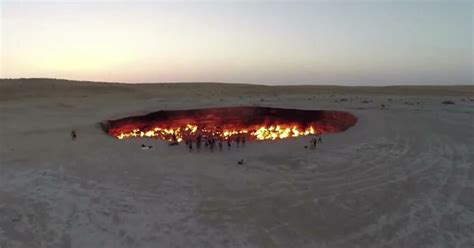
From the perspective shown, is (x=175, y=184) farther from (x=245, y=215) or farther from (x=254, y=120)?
(x=254, y=120)

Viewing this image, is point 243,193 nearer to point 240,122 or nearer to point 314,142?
point 314,142

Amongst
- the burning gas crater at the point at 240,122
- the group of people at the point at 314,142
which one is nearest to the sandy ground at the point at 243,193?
the group of people at the point at 314,142

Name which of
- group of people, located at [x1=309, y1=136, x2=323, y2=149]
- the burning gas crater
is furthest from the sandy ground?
the burning gas crater

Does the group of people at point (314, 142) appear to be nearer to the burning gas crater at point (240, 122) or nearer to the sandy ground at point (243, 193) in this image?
the sandy ground at point (243, 193)

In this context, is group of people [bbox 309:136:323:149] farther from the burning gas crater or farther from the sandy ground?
the burning gas crater

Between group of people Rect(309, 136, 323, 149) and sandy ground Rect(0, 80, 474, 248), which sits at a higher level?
group of people Rect(309, 136, 323, 149)
